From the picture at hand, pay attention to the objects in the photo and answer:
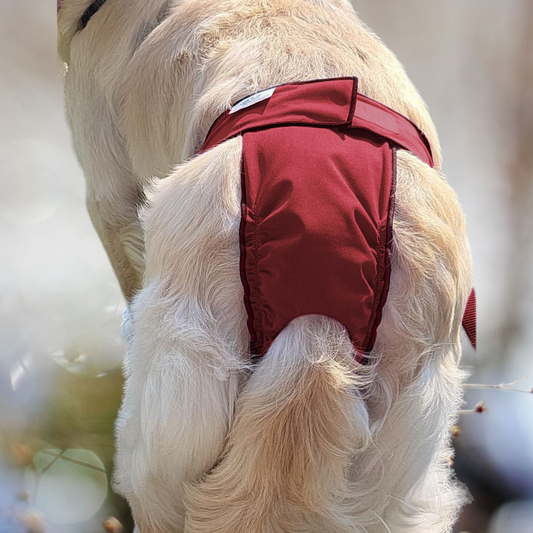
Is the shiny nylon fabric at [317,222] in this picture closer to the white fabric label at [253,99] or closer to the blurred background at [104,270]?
the white fabric label at [253,99]

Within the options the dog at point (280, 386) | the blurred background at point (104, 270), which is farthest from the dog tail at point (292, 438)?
the blurred background at point (104, 270)

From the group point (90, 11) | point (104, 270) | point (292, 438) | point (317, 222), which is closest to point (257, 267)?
point (317, 222)

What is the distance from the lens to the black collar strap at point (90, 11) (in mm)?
1317

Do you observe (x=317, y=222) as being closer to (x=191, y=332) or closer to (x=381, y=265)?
(x=381, y=265)

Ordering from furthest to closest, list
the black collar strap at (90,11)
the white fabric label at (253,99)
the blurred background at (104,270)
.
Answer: the blurred background at (104,270)
the black collar strap at (90,11)
the white fabric label at (253,99)

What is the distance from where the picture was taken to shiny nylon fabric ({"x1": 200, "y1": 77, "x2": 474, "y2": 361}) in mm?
677

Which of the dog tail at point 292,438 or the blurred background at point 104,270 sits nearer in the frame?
the dog tail at point 292,438

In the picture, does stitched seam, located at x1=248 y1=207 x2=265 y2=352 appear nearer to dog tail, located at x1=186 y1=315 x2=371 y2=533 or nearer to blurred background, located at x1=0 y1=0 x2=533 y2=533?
dog tail, located at x1=186 y1=315 x2=371 y2=533

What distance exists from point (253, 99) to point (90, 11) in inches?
27.5

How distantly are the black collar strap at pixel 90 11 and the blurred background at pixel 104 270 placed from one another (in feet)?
2.86

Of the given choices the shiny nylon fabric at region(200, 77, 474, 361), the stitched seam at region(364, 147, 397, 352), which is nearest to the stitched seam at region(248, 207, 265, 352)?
the shiny nylon fabric at region(200, 77, 474, 361)

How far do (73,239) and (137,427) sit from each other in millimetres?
1385

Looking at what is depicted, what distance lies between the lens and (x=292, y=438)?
28.1 inches

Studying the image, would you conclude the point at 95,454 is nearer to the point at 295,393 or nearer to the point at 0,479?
the point at 0,479
